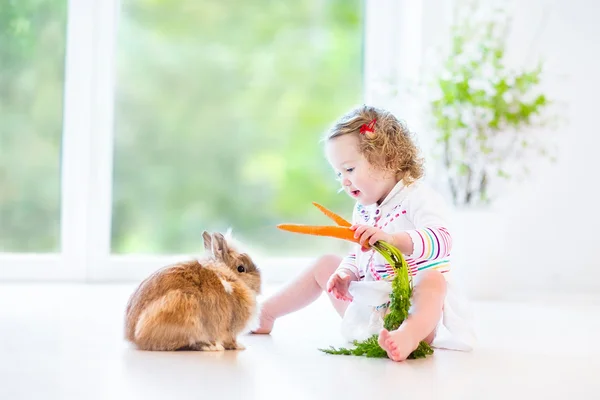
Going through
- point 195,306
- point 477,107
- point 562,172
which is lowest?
point 195,306

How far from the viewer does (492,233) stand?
3.11m

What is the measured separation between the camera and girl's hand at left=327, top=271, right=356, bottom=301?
1968 millimetres

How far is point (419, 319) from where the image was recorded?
1.79 metres

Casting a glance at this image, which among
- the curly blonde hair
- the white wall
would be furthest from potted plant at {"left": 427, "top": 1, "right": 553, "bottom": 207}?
the curly blonde hair

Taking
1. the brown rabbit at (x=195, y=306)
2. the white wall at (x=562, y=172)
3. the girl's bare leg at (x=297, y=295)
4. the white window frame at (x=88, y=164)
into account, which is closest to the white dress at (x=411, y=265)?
the girl's bare leg at (x=297, y=295)

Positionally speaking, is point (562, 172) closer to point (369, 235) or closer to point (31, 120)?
point (369, 235)

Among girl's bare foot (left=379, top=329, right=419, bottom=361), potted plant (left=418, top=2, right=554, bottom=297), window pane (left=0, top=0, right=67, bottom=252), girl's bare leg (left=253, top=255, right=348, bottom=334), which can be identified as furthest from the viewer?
window pane (left=0, top=0, right=67, bottom=252)

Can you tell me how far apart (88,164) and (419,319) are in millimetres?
1998

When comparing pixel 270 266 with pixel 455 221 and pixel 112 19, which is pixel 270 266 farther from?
pixel 112 19

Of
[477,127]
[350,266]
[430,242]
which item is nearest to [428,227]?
[430,242]

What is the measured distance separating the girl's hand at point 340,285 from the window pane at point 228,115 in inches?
66.6

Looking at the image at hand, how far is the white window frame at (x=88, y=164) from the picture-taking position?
3389mm

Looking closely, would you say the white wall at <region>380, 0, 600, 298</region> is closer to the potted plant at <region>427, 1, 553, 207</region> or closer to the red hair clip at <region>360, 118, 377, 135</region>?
the potted plant at <region>427, 1, 553, 207</region>

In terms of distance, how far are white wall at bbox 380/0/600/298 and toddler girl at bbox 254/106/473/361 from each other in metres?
1.55
